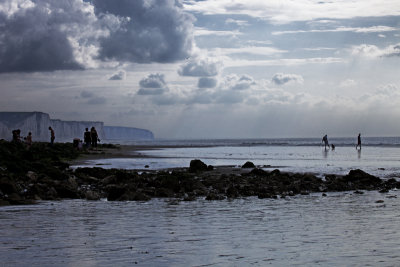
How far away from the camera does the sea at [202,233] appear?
26.0 ft

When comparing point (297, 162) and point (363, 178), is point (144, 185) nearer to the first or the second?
point (363, 178)

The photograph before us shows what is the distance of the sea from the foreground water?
2cm

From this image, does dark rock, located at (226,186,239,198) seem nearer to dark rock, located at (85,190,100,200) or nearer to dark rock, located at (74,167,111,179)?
dark rock, located at (85,190,100,200)

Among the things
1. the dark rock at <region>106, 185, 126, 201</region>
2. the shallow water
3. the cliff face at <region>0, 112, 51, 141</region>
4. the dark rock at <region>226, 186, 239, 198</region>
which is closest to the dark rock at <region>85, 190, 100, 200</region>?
the dark rock at <region>106, 185, 126, 201</region>

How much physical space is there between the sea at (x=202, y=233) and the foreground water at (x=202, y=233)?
0.02 metres

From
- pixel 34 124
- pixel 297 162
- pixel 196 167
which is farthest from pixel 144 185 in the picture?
pixel 34 124

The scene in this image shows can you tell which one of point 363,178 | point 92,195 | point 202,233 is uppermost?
point 363,178

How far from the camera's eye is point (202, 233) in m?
10.2

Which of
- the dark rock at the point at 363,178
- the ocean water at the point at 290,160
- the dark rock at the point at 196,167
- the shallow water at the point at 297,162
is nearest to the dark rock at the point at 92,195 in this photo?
the dark rock at the point at 196,167

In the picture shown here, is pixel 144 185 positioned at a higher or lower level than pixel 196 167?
lower

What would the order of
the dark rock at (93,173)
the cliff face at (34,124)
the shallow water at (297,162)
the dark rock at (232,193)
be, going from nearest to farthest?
the dark rock at (232,193), the dark rock at (93,173), the shallow water at (297,162), the cliff face at (34,124)

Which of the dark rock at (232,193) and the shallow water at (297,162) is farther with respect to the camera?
the shallow water at (297,162)

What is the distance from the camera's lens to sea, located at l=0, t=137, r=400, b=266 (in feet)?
26.0

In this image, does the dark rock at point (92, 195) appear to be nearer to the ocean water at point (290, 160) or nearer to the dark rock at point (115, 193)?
the dark rock at point (115, 193)
